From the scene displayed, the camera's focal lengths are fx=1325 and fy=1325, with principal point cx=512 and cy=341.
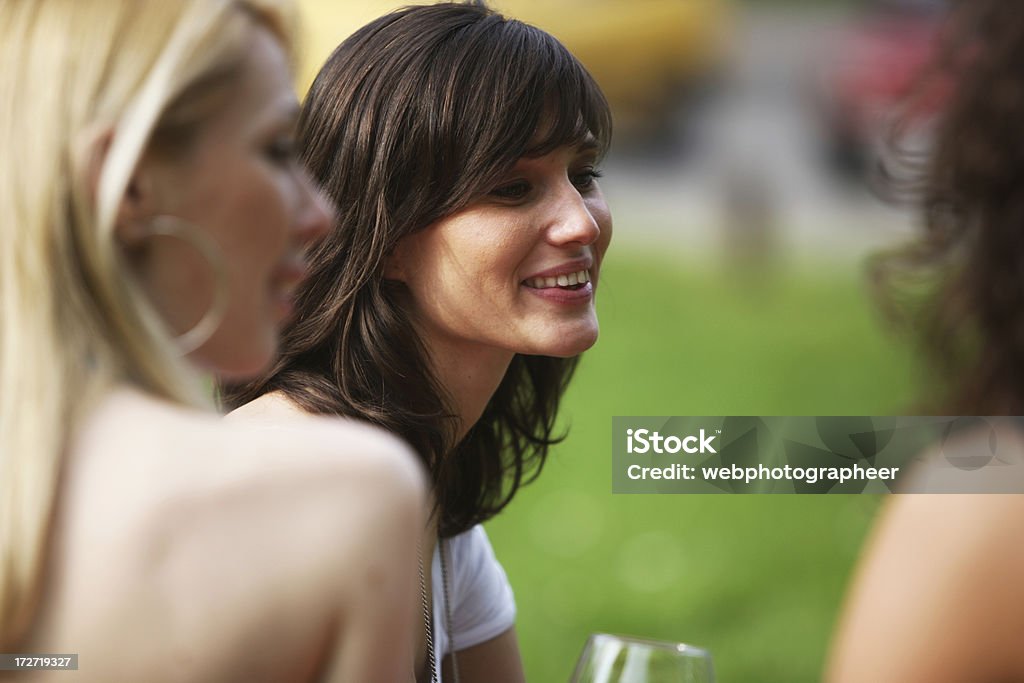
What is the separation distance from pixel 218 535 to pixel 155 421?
0.14 m

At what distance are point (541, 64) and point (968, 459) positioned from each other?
1.35 metres

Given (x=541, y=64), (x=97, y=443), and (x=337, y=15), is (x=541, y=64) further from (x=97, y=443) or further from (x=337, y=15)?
(x=337, y=15)

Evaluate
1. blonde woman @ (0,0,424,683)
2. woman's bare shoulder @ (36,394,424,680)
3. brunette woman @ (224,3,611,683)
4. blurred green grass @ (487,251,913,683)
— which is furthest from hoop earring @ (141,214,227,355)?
blurred green grass @ (487,251,913,683)

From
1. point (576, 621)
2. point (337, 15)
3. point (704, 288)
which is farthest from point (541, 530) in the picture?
point (337, 15)

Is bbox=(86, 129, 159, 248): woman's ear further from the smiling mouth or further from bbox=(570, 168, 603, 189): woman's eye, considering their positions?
bbox=(570, 168, 603, 189): woman's eye

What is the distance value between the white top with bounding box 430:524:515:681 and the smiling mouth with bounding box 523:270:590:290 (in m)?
0.63

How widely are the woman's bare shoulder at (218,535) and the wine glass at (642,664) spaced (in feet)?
2.15

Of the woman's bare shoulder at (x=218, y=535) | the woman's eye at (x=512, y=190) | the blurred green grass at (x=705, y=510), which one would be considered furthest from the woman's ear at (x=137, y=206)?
the blurred green grass at (x=705, y=510)

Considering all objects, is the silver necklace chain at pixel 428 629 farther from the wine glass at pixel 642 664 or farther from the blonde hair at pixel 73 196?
the blonde hair at pixel 73 196

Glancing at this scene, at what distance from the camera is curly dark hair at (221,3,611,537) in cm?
253

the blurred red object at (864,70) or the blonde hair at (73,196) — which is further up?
the blurred red object at (864,70)

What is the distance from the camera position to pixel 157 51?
137 centimetres

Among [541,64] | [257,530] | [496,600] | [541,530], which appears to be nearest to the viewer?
[257,530]

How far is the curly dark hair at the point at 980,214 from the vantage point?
1.52m
